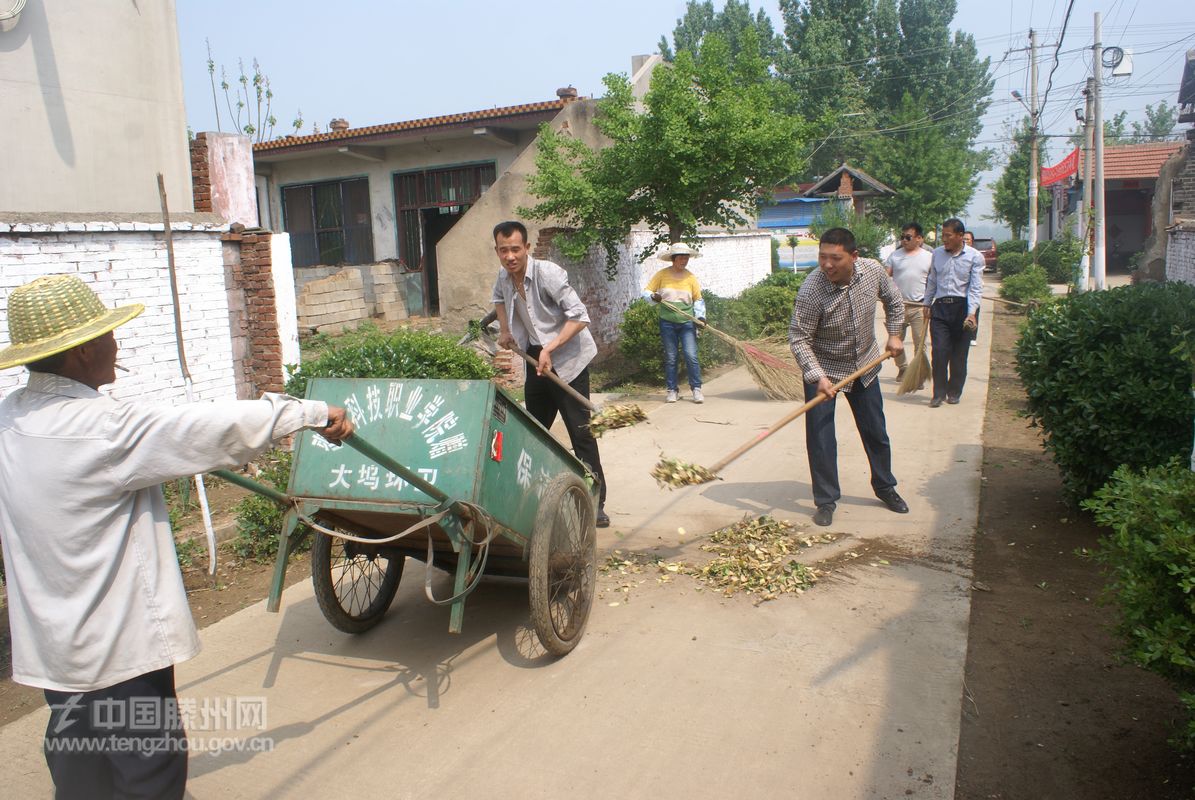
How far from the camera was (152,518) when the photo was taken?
2439 mm

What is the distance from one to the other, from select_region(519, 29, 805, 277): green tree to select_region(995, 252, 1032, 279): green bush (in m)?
21.4

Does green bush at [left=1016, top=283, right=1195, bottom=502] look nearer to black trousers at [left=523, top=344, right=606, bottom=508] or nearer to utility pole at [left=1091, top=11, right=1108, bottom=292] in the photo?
black trousers at [left=523, top=344, right=606, bottom=508]

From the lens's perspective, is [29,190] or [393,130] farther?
[393,130]

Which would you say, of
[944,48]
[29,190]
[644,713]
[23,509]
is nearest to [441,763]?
[644,713]

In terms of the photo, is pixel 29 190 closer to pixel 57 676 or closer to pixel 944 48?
pixel 57 676

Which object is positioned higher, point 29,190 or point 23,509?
point 29,190

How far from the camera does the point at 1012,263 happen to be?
3106 cm

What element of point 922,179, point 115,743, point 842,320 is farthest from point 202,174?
point 922,179

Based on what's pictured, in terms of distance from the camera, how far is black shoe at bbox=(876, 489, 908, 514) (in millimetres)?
5641

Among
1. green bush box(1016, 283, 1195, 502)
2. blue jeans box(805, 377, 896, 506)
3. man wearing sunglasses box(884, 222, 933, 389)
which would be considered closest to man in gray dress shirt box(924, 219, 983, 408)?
man wearing sunglasses box(884, 222, 933, 389)

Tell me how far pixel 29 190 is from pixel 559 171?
5689mm

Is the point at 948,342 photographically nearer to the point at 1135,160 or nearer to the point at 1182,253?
the point at 1182,253

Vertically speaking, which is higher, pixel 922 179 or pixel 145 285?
pixel 922 179

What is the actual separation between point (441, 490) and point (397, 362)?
3234mm
